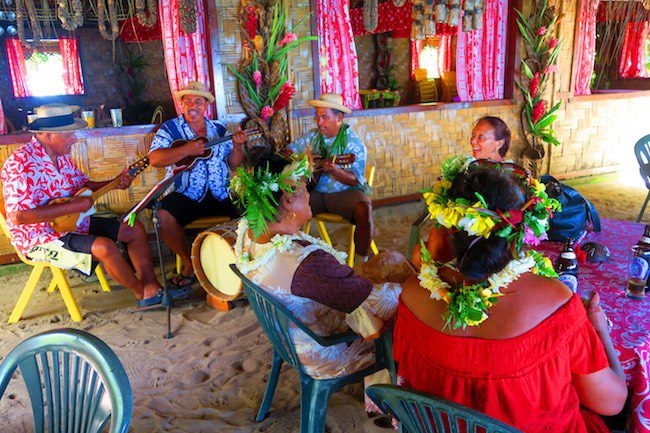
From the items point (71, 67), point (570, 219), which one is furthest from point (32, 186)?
point (71, 67)

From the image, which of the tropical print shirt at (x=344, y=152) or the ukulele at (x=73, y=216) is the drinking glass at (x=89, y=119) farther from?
the tropical print shirt at (x=344, y=152)

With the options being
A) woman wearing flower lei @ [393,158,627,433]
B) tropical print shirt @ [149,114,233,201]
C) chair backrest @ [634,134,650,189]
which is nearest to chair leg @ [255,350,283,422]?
woman wearing flower lei @ [393,158,627,433]

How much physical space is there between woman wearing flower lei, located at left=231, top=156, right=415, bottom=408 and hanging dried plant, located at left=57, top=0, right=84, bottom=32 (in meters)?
2.71

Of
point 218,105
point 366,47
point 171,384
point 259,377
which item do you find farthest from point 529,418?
point 366,47

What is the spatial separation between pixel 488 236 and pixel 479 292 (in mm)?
156

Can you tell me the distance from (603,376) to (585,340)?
129mm

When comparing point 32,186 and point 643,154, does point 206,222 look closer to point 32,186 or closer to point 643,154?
point 32,186

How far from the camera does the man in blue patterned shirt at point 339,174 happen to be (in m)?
3.91

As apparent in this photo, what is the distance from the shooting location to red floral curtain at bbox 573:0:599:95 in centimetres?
637

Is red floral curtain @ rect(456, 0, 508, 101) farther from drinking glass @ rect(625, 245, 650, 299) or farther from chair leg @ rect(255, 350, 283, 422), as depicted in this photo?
chair leg @ rect(255, 350, 283, 422)

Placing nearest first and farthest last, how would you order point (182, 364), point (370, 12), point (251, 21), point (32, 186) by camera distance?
point (182, 364), point (32, 186), point (251, 21), point (370, 12)

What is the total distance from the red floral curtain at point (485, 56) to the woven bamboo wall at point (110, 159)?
385 cm

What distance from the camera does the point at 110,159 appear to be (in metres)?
4.45

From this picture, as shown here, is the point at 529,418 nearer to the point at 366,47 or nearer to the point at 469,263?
the point at 469,263
